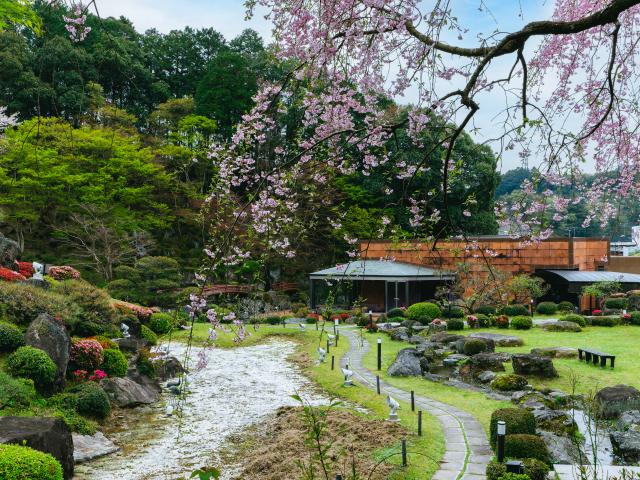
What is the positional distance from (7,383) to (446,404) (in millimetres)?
9568

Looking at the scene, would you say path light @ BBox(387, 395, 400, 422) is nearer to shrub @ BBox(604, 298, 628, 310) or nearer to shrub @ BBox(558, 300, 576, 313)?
shrub @ BBox(558, 300, 576, 313)

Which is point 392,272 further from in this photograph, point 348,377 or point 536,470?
point 536,470

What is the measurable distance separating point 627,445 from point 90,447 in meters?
9.63

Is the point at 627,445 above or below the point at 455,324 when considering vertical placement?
below

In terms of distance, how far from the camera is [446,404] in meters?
12.9

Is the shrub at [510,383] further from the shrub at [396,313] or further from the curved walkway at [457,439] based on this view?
the shrub at [396,313]

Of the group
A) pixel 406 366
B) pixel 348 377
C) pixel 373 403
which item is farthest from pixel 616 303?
pixel 373 403

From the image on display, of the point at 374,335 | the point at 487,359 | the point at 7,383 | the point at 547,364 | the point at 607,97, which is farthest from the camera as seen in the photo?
the point at 374,335

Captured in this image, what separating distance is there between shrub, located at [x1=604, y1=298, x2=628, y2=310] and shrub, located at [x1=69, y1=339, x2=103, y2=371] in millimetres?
24379

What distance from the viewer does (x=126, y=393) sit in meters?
13.8

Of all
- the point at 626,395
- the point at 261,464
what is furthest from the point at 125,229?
the point at 626,395

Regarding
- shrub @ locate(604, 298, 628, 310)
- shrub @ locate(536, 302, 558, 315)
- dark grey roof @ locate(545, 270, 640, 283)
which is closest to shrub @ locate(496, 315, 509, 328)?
shrub @ locate(536, 302, 558, 315)

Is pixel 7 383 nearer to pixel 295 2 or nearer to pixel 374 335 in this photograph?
pixel 295 2

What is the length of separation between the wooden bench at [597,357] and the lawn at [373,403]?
22.2ft
